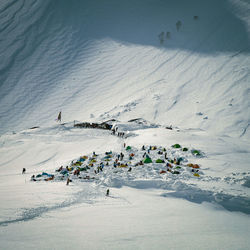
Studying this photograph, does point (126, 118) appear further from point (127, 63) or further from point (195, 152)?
point (127, 63)

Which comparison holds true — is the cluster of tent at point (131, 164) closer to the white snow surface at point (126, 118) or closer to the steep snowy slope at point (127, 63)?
the white snow surface at point (126, 118)

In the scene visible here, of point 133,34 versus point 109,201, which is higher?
point 133,34

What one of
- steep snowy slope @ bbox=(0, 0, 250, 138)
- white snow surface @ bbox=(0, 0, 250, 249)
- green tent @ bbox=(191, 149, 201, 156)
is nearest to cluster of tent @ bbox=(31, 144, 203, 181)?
green tent @ bbox=(191, 149, 201, 156)

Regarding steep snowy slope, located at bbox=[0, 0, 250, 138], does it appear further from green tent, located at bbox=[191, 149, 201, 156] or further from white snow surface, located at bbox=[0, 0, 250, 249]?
green tent, located at bbox=[191, 149, 201, 156]

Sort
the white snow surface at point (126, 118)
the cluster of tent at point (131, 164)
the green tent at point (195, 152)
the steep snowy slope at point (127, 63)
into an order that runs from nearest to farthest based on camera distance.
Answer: the white snow surface at point (126, 118) → the cluster of tent at point (131, 164) → the green tent at point (195, 152) → the steep snowy slope at point (127, 63)

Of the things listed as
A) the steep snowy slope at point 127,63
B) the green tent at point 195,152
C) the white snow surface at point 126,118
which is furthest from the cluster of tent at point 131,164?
the steep snowy slope at point 127,63

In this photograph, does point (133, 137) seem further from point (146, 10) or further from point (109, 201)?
point (146, 10)

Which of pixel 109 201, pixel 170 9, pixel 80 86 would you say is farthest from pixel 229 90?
pixel 170 9
